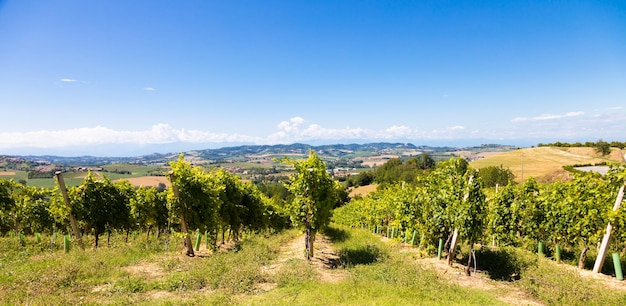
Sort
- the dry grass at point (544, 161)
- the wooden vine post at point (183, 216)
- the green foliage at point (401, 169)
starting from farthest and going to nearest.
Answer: the green foliage at point (401, 169)
the dry grass at point (544, 161)
the wooden vine post at point (183, 216)

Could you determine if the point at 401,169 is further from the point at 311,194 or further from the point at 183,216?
the point at 183,216

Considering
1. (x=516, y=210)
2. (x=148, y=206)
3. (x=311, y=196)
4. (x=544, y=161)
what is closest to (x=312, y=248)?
(x=311, y=196)

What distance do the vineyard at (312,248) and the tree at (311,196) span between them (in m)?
0.05

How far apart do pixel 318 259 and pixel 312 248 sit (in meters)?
0.58

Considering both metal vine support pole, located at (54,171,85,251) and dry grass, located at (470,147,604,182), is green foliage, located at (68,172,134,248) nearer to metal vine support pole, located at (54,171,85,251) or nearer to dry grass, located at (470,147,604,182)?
metal vine support pole, located at (54,171,85,251)

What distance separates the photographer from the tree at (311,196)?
1288 centimetres

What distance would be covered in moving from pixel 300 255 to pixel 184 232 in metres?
5.14

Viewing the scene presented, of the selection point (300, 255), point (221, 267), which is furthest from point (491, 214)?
point (221, 267)

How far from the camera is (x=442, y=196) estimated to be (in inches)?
497

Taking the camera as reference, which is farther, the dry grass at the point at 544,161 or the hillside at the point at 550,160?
the dry grass at the point at 544,161

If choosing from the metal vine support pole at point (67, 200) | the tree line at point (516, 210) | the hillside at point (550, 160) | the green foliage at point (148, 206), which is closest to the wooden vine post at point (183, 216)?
the metal vine support pole at point (67, 200)

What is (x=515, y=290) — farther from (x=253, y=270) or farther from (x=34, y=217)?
(x=34, y=217)

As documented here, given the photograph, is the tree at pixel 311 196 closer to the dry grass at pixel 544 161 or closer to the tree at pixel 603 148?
the dry grass at pixel 544 161

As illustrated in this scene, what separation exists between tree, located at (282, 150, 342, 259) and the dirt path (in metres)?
0.78
